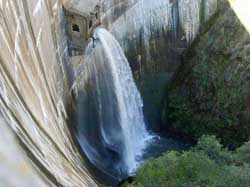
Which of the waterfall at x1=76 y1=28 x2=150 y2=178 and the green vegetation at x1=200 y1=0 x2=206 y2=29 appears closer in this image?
the waterfall at x1=76 y1=28 x2=150 y2=178

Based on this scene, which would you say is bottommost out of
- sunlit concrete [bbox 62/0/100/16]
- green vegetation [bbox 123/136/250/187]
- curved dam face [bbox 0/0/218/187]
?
green vegetation [bbox 123/136/250/187]

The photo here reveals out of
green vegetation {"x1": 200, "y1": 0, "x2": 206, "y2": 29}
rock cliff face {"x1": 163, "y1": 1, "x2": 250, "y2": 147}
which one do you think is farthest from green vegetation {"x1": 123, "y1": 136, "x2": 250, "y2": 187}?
green vegetation {"x1": 200, "y1": 0, "x2": 206, "y2": 29}

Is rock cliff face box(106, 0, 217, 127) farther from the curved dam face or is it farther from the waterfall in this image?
the waterfall

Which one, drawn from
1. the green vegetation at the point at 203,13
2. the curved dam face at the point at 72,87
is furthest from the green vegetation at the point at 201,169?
the green vegetation at the point at 203,13

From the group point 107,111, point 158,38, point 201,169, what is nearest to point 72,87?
point 107,111

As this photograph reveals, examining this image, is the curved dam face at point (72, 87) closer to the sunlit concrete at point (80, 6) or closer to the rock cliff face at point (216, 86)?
the sunlit concrete at point (80, 6)

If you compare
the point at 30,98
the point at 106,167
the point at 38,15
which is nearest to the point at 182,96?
the point at 106,167
